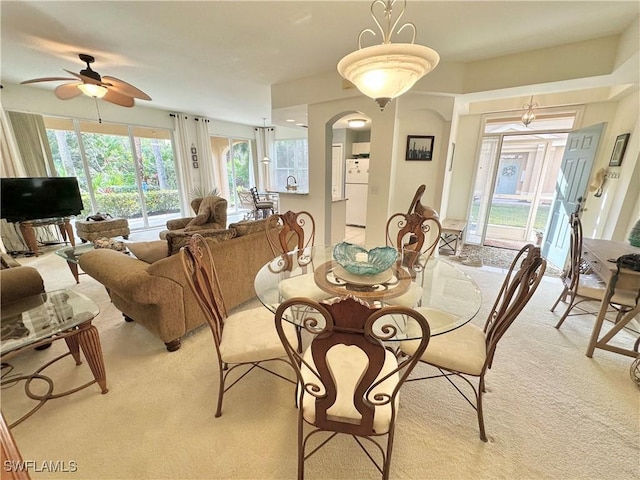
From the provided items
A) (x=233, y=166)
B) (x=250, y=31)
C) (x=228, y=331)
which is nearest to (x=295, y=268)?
(x=228, y=331)

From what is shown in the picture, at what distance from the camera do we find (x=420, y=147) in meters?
3.52

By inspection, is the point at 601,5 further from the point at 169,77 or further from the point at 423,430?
the point at 169,77

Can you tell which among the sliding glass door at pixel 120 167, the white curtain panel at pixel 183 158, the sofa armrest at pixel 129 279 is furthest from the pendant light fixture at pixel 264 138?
the sofa armrest at pixel 129 279

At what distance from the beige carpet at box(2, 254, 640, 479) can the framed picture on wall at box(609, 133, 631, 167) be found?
241 centimetres

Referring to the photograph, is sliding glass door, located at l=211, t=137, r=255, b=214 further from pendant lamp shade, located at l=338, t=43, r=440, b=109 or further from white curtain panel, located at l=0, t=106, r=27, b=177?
pendant lamp shade, located at l=338, t=43, r=440, b=109

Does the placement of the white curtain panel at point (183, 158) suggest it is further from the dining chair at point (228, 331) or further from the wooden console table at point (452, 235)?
the wooden console table at point (452, 235)

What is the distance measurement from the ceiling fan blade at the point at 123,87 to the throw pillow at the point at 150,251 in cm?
161

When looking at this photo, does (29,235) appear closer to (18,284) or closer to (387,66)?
(18,284)

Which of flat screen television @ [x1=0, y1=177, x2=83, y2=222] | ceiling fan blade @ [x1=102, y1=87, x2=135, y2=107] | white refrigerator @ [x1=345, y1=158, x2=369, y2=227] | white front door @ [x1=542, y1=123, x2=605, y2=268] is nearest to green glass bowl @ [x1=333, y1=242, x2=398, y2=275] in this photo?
ceiling fan blade @ [x1=102, y1=87, x2=135, y2=107]

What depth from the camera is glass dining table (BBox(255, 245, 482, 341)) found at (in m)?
1.37

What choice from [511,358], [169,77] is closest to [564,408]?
[511,358]

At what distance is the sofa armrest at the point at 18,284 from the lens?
174 centimetres

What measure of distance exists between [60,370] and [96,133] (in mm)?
5174

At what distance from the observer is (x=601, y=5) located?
1.91 meters
